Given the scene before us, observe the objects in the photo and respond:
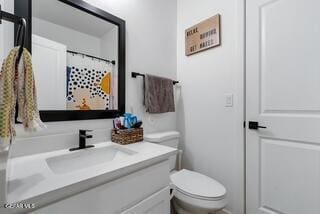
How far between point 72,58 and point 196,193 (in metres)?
1.24

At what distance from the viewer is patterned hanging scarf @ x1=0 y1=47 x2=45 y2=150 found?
0.48 meters

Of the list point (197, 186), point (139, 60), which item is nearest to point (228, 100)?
point (197, 186)

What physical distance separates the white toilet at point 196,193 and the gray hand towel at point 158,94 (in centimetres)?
30

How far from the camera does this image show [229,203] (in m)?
1.37

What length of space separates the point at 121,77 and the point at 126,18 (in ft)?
1.71

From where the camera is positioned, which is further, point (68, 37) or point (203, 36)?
point (203, 36)

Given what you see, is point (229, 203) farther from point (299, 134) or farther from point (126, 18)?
point (126, 18)

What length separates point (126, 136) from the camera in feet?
3.79

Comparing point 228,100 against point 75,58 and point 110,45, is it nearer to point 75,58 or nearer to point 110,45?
point 110,45

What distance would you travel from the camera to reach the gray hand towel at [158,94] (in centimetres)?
146

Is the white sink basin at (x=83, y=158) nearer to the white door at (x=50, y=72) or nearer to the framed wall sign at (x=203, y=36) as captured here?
the white door at (x=50, y=72)

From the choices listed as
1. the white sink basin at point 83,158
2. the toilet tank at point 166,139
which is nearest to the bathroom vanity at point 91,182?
the white sink basin at point 83,158

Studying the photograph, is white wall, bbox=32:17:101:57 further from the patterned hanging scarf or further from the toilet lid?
the toilet lid

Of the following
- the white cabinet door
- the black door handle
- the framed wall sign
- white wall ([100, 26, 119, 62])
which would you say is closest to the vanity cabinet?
the white cabinet door
